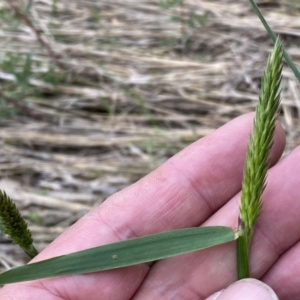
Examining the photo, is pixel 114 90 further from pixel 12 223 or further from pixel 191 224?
pixel 12 223

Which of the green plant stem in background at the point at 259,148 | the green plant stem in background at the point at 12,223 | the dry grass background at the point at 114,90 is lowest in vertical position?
the dry grass background at the point at 114,90

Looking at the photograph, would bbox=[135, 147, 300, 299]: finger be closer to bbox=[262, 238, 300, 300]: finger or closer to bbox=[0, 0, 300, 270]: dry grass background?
bbox=[262, 238, 300, 300]: finger

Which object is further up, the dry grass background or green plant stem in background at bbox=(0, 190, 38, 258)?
green plant stem in background at bbox=(0, 190, 38, 258)

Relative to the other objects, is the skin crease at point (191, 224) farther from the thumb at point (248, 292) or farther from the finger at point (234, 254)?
the thumb at point (248, 292)

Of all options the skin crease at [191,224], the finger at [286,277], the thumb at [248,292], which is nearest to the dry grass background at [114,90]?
the skin crease at [191,224]

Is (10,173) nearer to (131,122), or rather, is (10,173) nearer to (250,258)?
(131,122)

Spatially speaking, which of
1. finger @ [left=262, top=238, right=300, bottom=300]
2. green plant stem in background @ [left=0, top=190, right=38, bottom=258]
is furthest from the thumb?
green plant stem in background @ [left=0, top=190, right=38, bottom=258]
